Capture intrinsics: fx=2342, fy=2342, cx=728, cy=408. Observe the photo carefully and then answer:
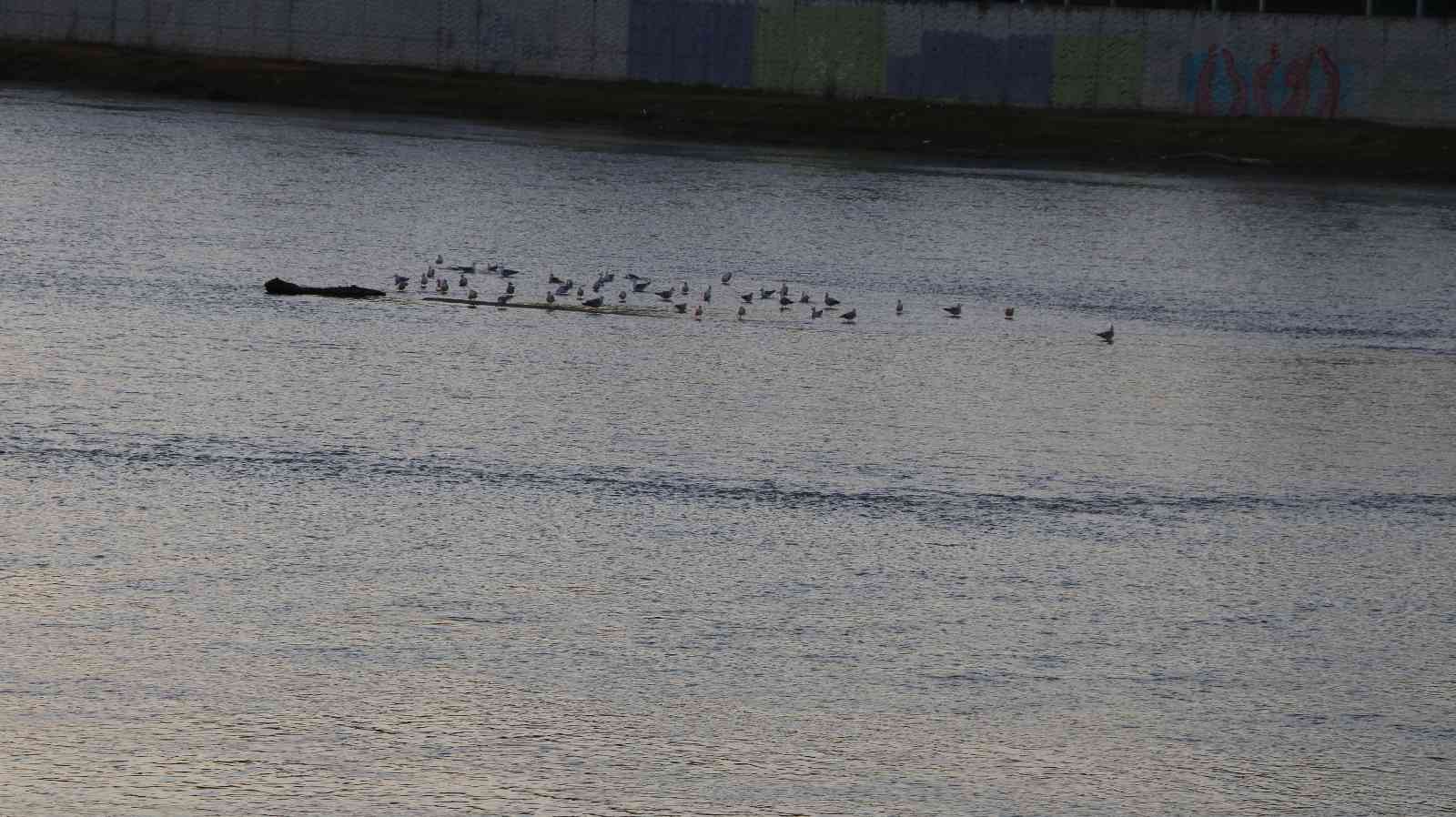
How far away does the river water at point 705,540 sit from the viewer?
5.94 metres

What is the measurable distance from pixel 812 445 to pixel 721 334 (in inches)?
143

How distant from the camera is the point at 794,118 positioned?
3778 centimetres

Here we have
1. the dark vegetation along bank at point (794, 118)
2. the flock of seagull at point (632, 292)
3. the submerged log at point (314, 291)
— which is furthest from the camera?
the dark vegetation along bank at point (794, 118)

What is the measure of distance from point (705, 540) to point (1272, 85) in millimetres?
34437

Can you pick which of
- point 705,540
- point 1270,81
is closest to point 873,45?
point 1270,81

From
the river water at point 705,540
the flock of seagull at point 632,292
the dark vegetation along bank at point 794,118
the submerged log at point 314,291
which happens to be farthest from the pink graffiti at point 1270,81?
the submerged log at point 314,291

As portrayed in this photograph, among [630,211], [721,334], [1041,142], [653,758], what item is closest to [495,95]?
[1041,142]

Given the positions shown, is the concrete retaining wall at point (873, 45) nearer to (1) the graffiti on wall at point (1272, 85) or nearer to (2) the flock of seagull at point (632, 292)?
(1) the graffiti on wall at point (1272, 85)

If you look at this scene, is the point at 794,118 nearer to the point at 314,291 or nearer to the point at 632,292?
the point at 632,292

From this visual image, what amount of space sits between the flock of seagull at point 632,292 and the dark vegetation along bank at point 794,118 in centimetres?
1912

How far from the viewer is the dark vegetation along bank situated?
35.5 meters

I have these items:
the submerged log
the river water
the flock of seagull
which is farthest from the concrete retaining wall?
the submerged log

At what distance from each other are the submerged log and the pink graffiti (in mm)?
29008

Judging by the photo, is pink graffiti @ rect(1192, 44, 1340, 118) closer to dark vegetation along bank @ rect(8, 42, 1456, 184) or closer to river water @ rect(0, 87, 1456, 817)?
dark vegetation along bank @ rect(8, 42, 1456, 184)
